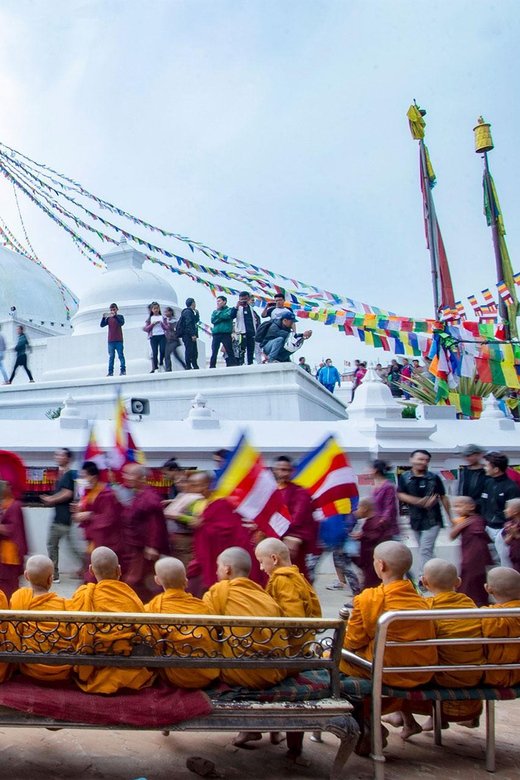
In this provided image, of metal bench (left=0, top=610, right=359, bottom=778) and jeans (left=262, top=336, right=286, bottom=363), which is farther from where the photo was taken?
jeans (left=262, top=336, right=286, bottom=363)

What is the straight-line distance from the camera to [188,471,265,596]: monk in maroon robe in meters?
4.44

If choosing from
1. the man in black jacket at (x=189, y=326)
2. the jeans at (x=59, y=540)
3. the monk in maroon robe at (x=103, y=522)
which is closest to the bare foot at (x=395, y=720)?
the monk in maroon robe at (x=103, y=522)

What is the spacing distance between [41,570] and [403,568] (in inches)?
60.6

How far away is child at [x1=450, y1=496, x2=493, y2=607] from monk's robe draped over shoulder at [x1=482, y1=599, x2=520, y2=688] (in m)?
1.55

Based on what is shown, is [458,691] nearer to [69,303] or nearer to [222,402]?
[222,402]

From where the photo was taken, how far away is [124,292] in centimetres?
1686

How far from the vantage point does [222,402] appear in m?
10.7

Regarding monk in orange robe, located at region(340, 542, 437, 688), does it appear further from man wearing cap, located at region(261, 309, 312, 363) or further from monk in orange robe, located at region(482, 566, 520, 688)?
man wearing cap, located at region(261, 309, 312, 363)

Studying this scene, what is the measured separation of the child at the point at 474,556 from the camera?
4.56 metres

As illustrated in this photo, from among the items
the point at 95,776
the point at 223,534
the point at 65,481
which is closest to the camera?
the point at 95,776

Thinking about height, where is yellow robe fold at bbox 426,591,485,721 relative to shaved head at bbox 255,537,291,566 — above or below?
below

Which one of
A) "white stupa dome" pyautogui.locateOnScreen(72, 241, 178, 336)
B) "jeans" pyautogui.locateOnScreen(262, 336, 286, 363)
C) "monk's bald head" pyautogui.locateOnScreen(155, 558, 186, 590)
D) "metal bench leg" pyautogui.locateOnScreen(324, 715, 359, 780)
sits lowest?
"metal bench leg" pyautogui.locateOnScreen(324, 715, 359, 780)

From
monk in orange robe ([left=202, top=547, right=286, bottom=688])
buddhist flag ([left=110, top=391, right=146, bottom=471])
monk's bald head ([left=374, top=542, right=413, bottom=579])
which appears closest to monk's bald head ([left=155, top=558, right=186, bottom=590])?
monk in orange robe ([left=202, top=547, right=286, bottom=688])

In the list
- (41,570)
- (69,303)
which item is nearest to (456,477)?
(41,570)
